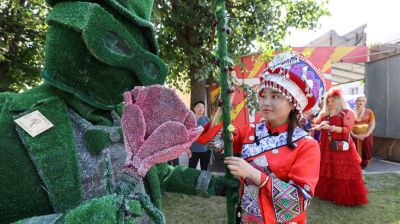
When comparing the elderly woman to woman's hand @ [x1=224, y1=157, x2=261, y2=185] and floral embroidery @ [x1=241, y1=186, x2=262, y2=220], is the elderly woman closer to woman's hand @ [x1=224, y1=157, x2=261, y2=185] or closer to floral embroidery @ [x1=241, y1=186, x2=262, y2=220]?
floral embroidery @ [x1=241, y1=186, x2=262, y2=220]

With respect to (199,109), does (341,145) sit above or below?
below

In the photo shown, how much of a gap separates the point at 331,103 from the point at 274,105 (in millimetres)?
3253

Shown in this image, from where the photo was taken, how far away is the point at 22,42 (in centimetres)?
461

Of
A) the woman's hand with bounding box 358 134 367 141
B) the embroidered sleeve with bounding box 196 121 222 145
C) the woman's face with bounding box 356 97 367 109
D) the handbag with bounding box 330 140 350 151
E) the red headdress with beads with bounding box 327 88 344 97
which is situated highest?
the red headdress with beads with bounding box 327 88 344 97

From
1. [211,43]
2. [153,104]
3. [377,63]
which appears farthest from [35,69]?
[377,63]

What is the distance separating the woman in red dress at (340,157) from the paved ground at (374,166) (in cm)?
241

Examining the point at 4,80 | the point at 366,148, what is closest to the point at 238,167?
the point at 4,80

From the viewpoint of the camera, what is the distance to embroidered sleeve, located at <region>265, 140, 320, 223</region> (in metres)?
1.63

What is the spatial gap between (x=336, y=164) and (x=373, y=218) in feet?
2.84

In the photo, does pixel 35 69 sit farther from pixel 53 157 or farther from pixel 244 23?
pixel 53 157

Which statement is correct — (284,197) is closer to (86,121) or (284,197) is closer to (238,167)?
(238,167)

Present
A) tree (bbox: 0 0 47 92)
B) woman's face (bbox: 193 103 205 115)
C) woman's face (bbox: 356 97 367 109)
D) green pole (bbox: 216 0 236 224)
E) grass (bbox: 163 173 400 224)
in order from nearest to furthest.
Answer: green pole (bbox: 216 0 236 224), grass (bbox: 163 173 400 224), tree (bbox: 0 0 47 92), woman's face (bbox: 193 103 205 115), woman's face (bbox: 356 97 367 109)

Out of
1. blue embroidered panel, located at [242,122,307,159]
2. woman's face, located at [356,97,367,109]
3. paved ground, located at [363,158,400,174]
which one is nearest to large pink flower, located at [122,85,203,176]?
blue embroidered panel, located at [242,122,307,159]

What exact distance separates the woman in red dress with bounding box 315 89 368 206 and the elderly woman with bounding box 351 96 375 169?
6.91 feet
